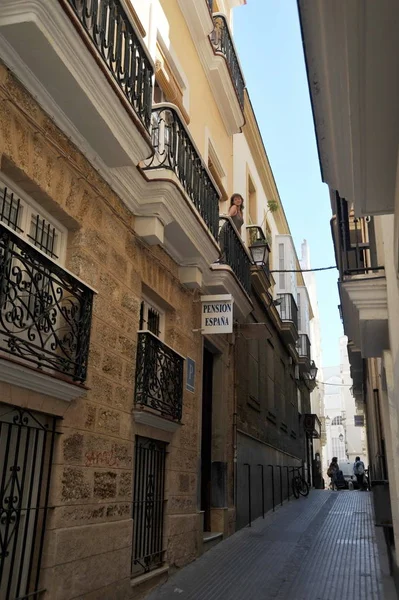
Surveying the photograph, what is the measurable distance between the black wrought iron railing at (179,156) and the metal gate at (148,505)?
3.45 metres

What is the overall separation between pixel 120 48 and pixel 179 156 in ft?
7.00

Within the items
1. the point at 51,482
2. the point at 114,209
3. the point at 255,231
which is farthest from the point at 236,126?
the point at 51,482

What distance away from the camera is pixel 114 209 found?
21.1ft

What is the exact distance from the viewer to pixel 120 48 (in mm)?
5902

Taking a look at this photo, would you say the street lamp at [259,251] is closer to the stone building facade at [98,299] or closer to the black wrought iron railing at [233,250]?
the black wrought iron railing at [233,250]

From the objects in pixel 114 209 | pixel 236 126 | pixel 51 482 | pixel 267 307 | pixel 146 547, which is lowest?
pixel 146 547

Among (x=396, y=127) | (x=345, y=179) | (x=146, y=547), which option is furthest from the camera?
(x=146, y=547)

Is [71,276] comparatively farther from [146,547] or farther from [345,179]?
[146,547]

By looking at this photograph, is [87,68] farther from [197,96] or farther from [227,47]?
[227,47]

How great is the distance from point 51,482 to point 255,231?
1052 cm

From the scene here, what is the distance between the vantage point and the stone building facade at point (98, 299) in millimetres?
4586

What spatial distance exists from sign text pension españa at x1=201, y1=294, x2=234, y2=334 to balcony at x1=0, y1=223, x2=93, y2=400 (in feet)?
12.9

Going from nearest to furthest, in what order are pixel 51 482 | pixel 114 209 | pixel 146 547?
pixel 51 482 → pixel 114 209 → pixel 146 547


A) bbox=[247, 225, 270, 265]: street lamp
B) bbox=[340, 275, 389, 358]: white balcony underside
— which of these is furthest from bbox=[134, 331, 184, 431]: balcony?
bbox=[247, 225, 270, 265]: street lamp
